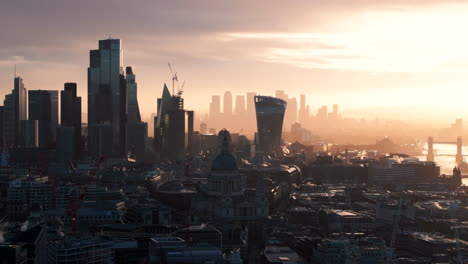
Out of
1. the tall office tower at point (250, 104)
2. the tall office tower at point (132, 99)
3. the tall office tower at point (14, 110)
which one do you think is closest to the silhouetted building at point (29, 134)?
the tall office tower at point (14, 110)

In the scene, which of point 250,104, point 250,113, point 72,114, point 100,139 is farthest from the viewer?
point 250,104

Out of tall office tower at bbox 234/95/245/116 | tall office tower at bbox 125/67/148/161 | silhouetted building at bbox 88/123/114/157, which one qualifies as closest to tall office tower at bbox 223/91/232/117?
tall office tower at bbox 234/95/245/116

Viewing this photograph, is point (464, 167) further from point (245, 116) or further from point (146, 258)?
point (146, 258)

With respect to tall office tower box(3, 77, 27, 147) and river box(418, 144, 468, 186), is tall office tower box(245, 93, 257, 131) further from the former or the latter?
tall office tower box(3, 77, 27, 147)

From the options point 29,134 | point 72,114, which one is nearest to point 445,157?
point 72,114

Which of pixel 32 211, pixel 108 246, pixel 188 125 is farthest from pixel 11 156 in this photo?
pixel 108 246

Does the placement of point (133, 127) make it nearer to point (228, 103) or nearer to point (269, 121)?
point (269, 121)

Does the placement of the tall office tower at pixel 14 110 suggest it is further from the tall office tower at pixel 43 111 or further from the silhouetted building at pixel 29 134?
the silhouetted building at pixel 29 134
